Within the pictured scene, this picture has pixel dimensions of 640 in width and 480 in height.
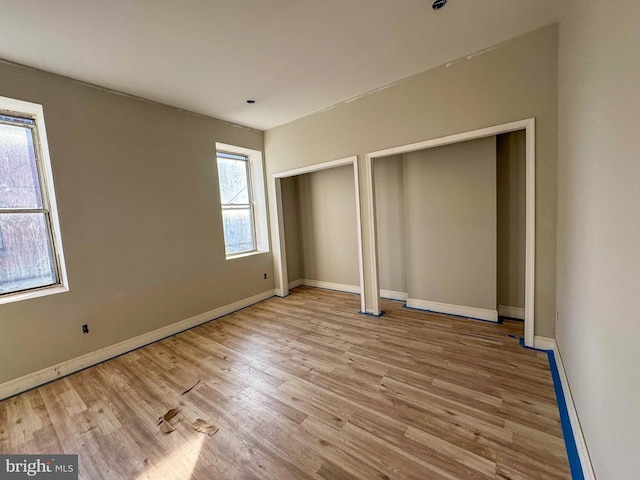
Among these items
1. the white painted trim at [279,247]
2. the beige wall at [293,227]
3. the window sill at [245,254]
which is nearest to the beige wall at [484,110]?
the white painted trim at [279,247]

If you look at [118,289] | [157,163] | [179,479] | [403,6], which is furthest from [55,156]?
[403,6]

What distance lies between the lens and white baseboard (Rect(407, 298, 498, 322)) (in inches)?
126

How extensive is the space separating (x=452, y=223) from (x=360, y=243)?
1220 millimetres

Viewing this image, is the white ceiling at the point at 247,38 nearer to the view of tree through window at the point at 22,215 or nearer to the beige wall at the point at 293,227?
the view of tree through window at the point at 22,215

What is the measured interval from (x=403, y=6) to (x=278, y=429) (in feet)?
10.3

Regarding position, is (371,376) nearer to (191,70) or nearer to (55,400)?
(55,400)

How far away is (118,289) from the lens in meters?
2.91

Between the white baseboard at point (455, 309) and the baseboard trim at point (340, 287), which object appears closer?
the white baseboard at point (455, 309)

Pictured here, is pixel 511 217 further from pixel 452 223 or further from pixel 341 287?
pixel 341 287

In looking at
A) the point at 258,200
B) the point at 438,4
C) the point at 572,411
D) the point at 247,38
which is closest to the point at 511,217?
the point at 572,411

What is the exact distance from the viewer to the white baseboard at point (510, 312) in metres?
3.18

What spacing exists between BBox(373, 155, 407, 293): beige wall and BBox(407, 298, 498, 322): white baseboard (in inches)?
14.1

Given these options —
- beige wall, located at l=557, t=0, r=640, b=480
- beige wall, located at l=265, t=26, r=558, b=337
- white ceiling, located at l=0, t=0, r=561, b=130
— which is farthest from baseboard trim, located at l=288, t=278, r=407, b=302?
white ceiling, located at l=0, t=0, r=561, b=130

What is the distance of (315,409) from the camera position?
6.25 ft
